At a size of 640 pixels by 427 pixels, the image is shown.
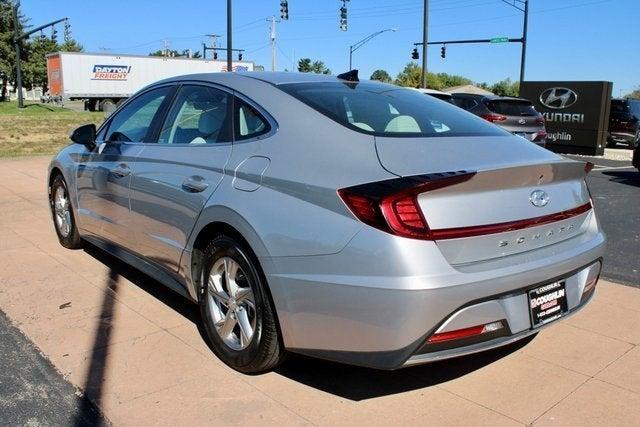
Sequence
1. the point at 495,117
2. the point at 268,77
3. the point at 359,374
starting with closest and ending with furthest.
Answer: the point at 359,374 → the point at 268,77 → the point at 495,117

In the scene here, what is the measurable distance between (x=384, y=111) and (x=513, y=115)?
1104 centimetres

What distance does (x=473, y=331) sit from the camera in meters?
2.69

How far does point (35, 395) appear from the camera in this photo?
3117mm

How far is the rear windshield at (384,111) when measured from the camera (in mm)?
3266

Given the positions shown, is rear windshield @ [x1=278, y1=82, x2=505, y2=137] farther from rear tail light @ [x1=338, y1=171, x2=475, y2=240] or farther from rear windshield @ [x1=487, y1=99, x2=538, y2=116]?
rear windshield @ [x1=487, y1=99, x2=538, y2=116]

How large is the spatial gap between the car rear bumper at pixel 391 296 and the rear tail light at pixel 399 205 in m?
0.04

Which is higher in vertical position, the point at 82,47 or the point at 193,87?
the point at 82,47

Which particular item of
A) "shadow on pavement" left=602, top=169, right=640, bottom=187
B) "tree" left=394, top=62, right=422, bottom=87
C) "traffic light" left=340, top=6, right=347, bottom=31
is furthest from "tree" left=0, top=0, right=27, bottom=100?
"shadow on pavement" left=602, top=169, right=640, bottom=187

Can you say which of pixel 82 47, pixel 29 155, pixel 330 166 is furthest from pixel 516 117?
pixel 82 47

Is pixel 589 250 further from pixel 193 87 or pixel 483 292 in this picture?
pixel 193 87

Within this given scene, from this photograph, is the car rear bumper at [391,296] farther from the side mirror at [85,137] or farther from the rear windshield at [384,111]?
the side mirror at [85,137]

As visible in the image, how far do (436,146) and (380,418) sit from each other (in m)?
1.32

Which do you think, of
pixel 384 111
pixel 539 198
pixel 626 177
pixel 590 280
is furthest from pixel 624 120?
pixel 539 198

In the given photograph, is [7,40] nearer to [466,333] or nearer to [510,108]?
[510,108]
